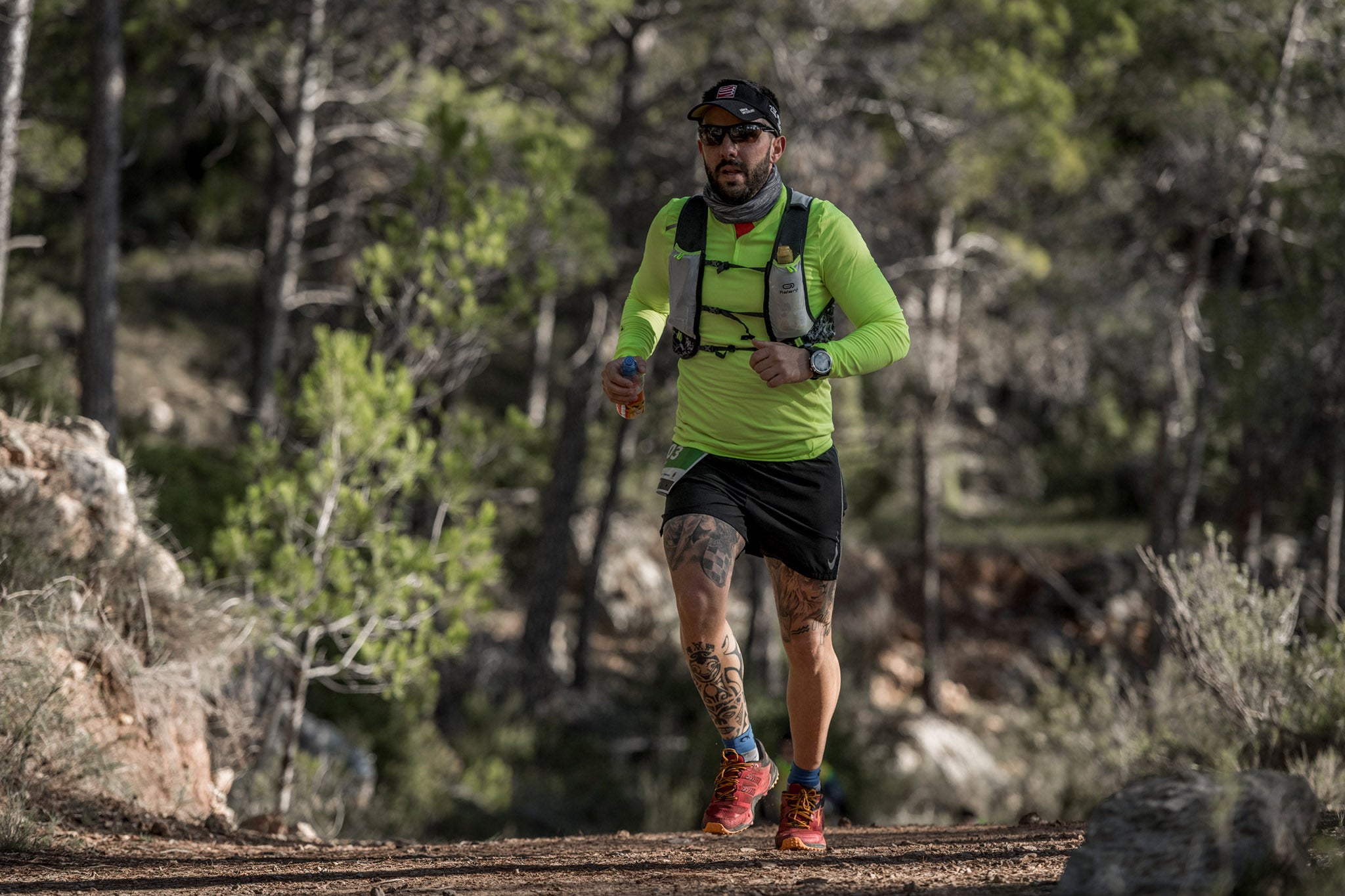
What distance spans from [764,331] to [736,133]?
1.88 feet

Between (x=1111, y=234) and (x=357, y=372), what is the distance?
14.6 metres

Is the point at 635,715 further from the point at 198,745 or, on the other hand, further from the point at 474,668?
the point at 198,745

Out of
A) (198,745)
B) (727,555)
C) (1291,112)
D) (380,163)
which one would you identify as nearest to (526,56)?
(380,163)

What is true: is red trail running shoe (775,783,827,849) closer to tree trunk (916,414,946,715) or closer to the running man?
the running man

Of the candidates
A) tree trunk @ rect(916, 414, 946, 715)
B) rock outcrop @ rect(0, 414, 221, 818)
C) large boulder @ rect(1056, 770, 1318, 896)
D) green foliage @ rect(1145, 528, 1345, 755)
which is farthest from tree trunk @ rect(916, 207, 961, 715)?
large boulder @ rect(1056, 770, 1318, 896)

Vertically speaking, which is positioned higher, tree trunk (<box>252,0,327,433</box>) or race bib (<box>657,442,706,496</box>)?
tree trunk (<box>252,0,327,433</box>)

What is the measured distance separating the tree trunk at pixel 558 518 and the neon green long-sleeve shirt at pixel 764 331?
10728 millimetres

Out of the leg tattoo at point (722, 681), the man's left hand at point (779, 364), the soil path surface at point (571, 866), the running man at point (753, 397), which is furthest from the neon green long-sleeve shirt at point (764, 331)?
the soil path surface at point (571, 866)

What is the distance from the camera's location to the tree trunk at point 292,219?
11836 mm

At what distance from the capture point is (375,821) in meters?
9.55

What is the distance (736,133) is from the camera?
3.69 meters

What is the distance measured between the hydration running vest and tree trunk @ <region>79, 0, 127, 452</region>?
7.89m

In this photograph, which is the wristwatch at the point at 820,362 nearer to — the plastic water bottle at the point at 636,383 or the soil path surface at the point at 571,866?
the plastic water bottle at the point at 636,383

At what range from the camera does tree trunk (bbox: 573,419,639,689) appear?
1584 centimetres
